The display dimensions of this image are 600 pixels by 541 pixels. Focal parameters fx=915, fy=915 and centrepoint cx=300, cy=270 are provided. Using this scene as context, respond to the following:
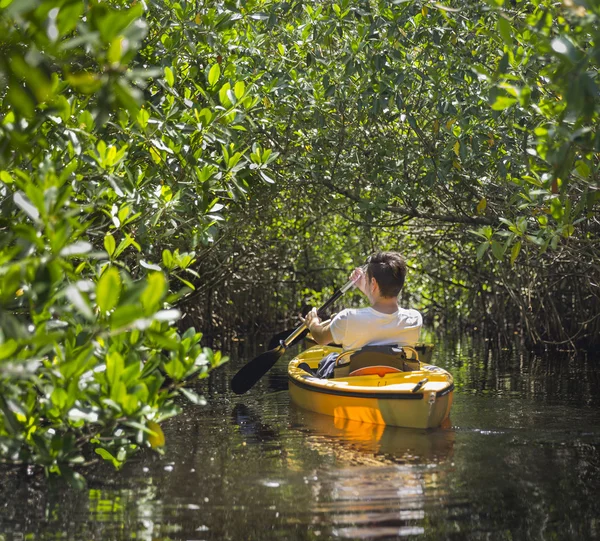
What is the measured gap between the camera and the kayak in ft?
18.6

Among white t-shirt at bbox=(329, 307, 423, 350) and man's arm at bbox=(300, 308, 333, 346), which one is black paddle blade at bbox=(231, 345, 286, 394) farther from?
white t-shirt at bbox=(329, 307, 423, 350)

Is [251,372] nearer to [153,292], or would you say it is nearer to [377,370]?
[377,370]

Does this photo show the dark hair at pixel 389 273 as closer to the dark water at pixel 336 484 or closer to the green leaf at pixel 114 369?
the dark water at pixel 336 484

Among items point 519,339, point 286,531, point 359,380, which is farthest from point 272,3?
point 519,339

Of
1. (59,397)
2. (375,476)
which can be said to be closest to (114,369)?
(59,397)

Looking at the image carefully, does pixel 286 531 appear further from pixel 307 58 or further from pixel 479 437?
pixel 307 58

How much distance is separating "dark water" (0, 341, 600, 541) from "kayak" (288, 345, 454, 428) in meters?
0.09

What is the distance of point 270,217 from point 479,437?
19.2 feet

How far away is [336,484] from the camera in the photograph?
4383 millimetres

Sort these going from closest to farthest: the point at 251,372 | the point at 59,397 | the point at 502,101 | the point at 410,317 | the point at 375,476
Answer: the point at 59,397 < the point at 502,101 < the point at 375,476 < the point at 410,317 < the point at 251,372

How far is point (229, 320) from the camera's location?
42.2ft

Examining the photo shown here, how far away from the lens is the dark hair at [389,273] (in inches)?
245

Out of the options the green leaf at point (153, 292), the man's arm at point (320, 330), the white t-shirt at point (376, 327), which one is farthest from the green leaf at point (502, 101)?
the man's arm at point (320, 330)

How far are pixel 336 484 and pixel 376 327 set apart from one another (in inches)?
79.0
